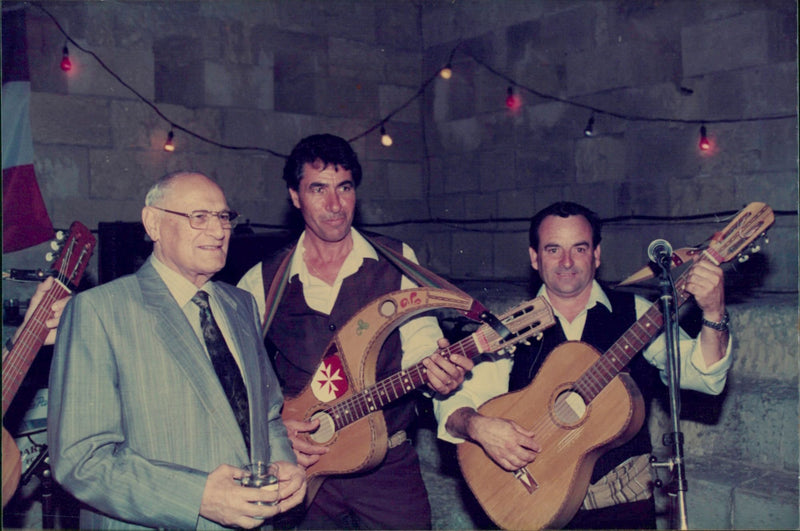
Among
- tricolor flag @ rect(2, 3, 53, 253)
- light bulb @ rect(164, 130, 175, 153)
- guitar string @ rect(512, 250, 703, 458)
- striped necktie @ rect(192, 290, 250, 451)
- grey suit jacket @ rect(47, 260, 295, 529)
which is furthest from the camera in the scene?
light bulb @ rect(164, 130, 175, 153)

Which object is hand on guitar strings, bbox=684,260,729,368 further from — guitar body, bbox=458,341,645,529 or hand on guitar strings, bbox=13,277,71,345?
hand on guitar strings, bbox=13,277,71,345

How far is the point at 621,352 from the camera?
10.0 ft

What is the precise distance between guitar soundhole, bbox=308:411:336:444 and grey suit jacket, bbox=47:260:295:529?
797mm

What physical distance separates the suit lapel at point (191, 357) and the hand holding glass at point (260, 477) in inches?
7.2

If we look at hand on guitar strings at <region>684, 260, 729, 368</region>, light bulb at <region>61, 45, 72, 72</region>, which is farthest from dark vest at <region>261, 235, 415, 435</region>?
light bulb at <region>61, 45, 72, 72</region>

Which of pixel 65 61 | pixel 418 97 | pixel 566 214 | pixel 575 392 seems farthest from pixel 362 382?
pixel 418 97

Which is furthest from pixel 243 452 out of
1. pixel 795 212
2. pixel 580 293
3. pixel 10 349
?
pixel 795 212

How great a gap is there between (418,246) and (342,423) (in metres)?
4.87

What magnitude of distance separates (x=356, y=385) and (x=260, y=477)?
1.10 metres

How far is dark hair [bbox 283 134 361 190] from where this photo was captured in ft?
11.6

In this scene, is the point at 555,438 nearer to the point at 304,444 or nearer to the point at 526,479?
the point at 526,479

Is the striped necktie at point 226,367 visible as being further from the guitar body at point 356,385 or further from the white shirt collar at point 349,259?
the white shirt collar at point 349,259

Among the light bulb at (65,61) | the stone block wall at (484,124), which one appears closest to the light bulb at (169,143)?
the stone block wall at (484,124)

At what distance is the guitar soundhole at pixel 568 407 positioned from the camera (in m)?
3.15
